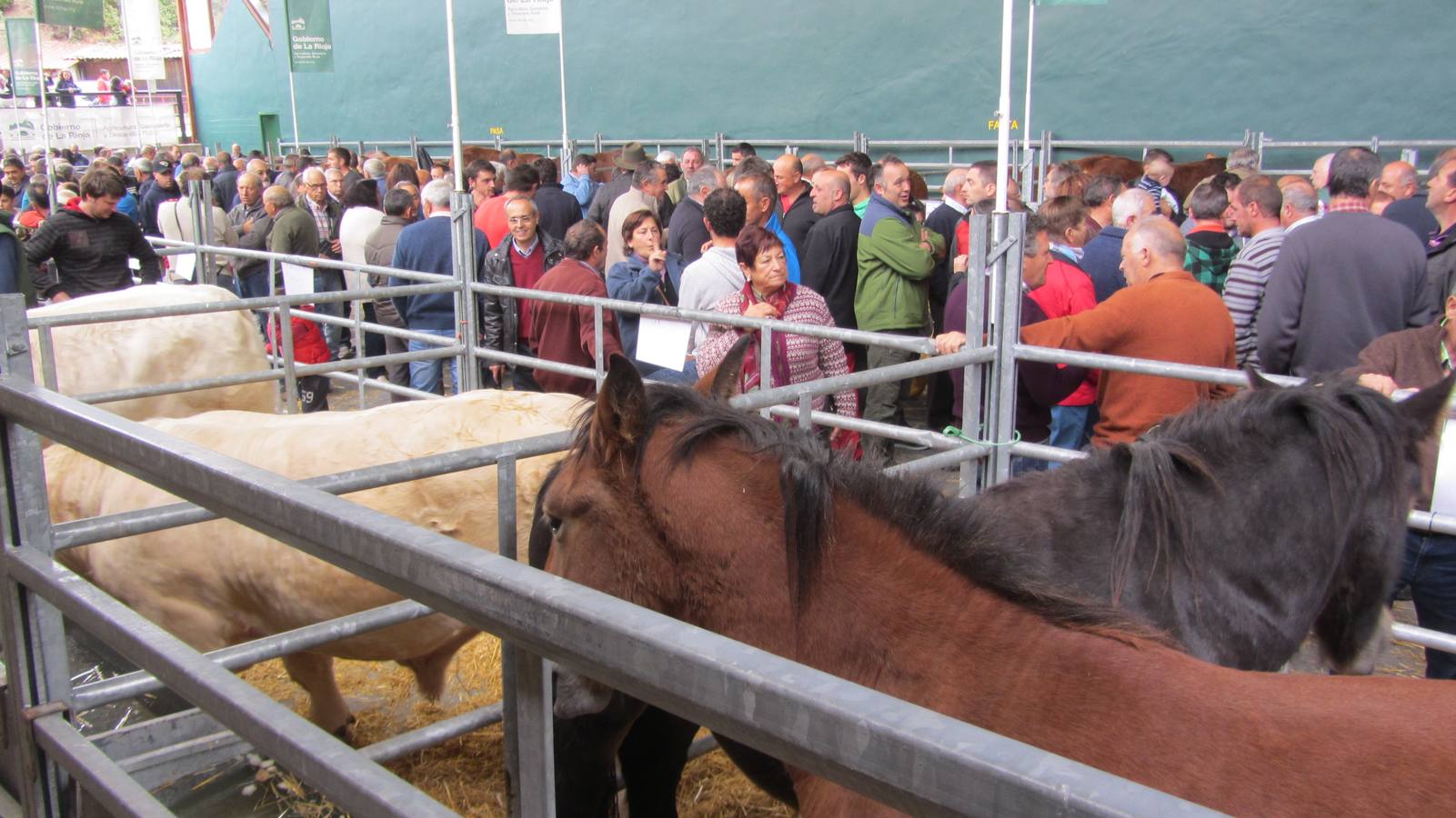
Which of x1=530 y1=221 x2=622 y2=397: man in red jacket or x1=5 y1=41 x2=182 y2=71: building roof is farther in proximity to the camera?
x1=5 y1=41 x2=182 y2=71: building roof

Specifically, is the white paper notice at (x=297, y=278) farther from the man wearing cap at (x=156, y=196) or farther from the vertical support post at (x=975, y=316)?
the man wearing cap at (x=156, y=196)

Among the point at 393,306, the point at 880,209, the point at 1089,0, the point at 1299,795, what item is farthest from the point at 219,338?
the point at 1299,795

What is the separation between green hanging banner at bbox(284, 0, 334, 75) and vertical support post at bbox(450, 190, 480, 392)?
7760 mm

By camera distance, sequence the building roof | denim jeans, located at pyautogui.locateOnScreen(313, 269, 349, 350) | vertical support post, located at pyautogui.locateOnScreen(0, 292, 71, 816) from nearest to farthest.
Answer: vertical support post, located at pyautogui.locateOnScreen(0, 292, 71, 816)
denim jeans, located at pyautogui.locateOnScreen(313, 269, 349, 350)
the building roof

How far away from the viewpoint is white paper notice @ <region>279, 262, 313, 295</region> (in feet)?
27.1

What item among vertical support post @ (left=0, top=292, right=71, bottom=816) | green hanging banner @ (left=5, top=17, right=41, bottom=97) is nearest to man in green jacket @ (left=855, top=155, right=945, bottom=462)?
vertical support post @ (left=0, top=292, right=71, bottom=816)

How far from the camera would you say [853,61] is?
686 inches

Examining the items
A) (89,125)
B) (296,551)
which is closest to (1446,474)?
(296,551)

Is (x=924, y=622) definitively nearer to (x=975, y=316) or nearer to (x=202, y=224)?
(x=975, y=316)

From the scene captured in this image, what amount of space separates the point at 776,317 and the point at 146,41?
18.5 m

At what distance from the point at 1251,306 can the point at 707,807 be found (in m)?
4.05

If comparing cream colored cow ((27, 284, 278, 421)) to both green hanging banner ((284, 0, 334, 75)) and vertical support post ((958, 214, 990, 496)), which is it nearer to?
vertical support post ((958, 214, 990, 496))

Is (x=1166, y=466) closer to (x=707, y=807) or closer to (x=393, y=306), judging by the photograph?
(x=707, y=807)

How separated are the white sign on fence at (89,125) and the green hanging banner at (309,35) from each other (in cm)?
1213
